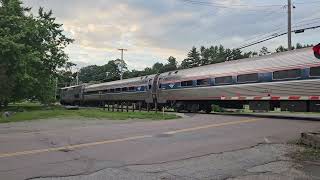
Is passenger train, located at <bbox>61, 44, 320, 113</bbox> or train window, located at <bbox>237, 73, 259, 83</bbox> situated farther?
train window, located at <bbox>237, 73, 259, 83</bbox>

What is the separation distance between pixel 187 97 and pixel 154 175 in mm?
26217

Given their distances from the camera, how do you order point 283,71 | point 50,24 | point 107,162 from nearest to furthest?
point 107,162, point 283,71, point 50,24

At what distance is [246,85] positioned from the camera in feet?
91.3

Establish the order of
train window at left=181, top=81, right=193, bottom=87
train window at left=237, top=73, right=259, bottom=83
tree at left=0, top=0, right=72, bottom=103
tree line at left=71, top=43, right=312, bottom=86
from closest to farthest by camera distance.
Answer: train window at left=237, top=73, right=259, bottom=83 → train window at left=181, top=81, right=193, bottom=87 → tree at left=0, top=0, right=72, bottom=103 → tree line at left=71, top=43, right=312, bottom=86

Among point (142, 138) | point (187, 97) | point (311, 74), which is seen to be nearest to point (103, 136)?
point (142, 138)

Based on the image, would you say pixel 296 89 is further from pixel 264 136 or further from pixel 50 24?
pixel 50 24

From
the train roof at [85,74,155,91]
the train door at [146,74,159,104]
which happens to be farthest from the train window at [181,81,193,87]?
the train roof at [85,74,155,91]

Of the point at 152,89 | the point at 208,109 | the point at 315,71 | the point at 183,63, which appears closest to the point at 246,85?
the point at 315,71

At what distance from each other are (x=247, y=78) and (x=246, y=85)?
1.40ft

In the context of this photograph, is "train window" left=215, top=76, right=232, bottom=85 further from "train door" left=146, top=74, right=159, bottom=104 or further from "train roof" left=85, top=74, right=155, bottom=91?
"train roof" left=85, top=74, right=155, bottom=91

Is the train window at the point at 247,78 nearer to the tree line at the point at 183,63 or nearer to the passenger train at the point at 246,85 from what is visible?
the passenger train at the point at 246,85

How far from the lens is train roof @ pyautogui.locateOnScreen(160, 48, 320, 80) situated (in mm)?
23469

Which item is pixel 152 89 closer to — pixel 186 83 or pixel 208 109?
pixel 186 83

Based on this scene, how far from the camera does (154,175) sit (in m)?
9.37
